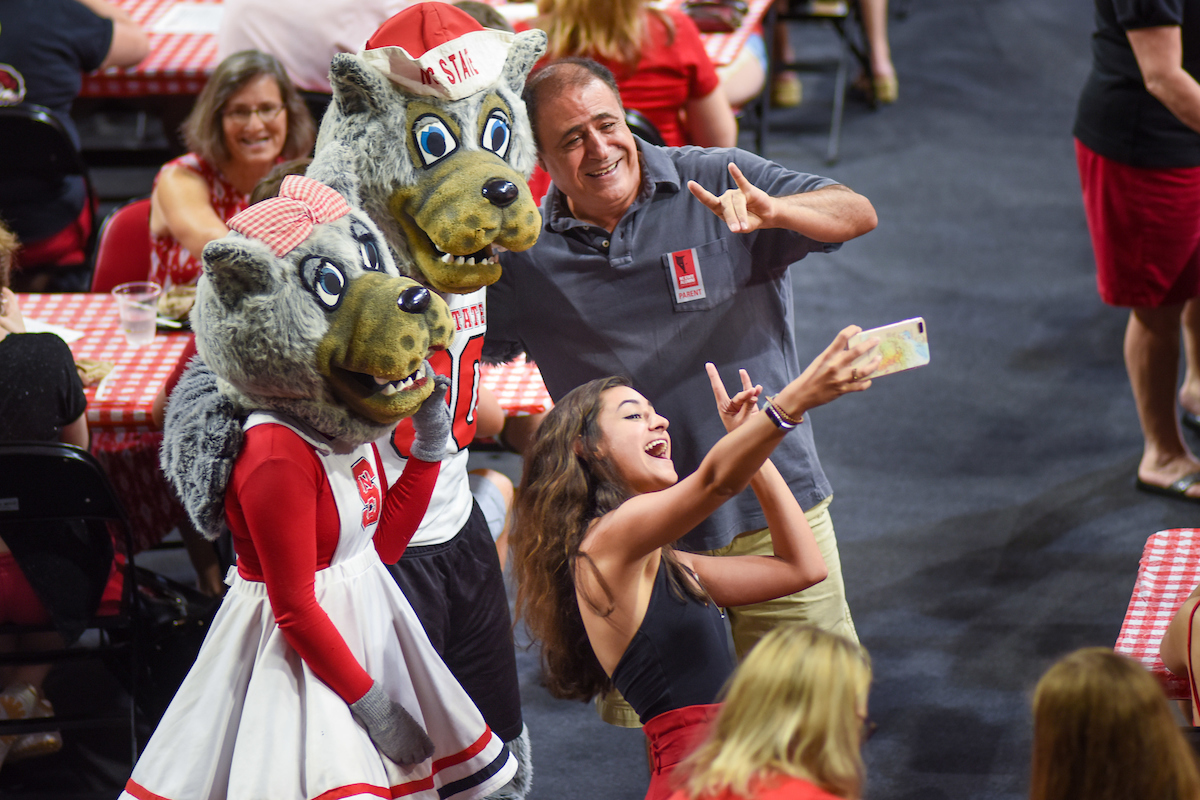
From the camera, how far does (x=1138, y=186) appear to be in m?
3.45

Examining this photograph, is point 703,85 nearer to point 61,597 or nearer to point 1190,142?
point 1190,142

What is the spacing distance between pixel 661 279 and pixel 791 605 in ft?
2.17

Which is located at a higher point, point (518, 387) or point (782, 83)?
point (518, 387)

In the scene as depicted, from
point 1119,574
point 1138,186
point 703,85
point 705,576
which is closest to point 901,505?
point 1119,574

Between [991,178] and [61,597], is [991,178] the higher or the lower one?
the lower one

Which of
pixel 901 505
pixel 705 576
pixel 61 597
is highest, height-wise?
pixel 705 576

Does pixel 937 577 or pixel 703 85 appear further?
pixel 703 85

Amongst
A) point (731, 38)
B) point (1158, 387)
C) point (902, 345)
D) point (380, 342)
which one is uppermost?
point (380, 342)

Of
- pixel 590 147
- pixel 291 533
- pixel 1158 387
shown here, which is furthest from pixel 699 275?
pixel 1158 387

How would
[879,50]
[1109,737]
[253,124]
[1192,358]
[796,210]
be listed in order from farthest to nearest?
1. [879,50]
2. [1192,358]
3. [253,124]
4. [796,210]
5. [1109,737]

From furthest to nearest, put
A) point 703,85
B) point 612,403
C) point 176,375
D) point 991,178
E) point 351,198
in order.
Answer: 1. point 991,178
2. point 703,85
3. point 176,375
4. point 612,403
5. point 351,198

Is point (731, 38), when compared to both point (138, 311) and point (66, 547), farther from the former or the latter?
point (66, 547)

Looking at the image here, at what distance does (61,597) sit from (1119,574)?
2704mm

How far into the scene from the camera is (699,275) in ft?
7.42
